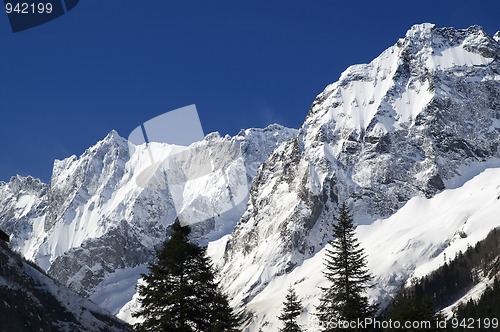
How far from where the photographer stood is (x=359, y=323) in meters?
31.4

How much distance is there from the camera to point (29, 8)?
651 inches

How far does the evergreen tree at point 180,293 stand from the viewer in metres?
22.9

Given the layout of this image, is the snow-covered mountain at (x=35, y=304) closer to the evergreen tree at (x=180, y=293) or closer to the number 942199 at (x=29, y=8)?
the evergreen tree at (x=180, y=293)

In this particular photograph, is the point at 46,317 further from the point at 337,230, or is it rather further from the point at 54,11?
the point at 54,11

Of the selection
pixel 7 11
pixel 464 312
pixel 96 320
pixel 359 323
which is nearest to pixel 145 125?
pixel 7 11

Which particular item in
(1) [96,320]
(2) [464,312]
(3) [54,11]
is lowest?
(3) [54,11]

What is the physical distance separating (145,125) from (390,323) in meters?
16.8

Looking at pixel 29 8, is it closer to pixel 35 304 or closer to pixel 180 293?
pixel 180 293

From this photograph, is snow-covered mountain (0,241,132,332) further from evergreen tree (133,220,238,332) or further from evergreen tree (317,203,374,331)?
evergreen tree (133,220,238,332)

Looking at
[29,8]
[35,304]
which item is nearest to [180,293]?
[29,8]

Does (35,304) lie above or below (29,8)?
above

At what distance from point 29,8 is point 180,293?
36.0ft

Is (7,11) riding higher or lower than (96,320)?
lower

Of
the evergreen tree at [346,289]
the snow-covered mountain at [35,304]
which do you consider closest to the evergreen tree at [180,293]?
the evergreen tree at [346,289]
